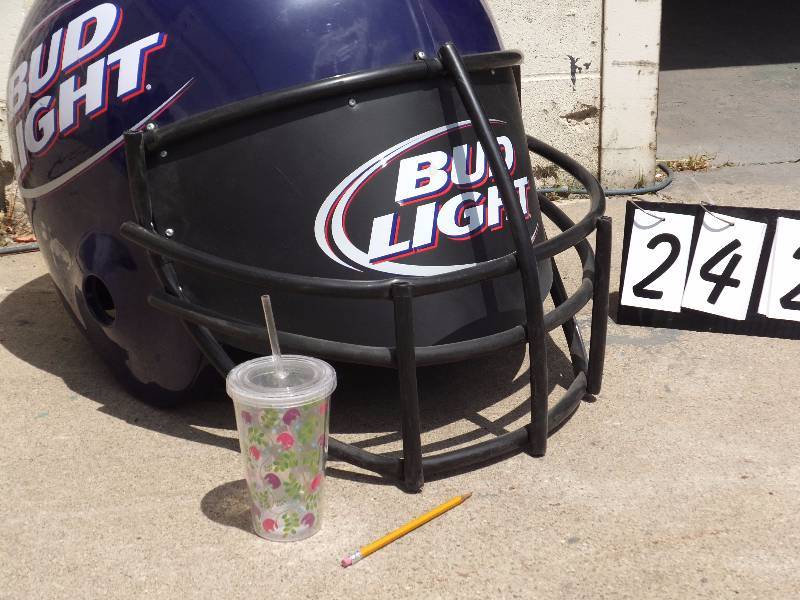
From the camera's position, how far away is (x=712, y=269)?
278cm

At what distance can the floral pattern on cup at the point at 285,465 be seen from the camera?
5.90ft

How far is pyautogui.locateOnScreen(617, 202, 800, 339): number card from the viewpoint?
2.72 meters

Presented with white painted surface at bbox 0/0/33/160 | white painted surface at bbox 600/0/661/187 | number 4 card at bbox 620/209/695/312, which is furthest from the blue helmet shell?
white painted surface at bbox 600/0/661/187

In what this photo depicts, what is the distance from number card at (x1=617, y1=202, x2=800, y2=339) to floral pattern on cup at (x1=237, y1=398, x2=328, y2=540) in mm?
1310

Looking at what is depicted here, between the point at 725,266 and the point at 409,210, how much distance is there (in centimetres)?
114

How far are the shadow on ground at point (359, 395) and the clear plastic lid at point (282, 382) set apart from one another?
1.10ft

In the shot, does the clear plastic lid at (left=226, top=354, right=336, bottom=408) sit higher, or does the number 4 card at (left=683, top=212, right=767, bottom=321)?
the clear plastic lid at (left=226, top=354, right=336, bottom=408)

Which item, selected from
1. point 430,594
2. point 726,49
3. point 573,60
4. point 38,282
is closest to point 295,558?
point 430,594

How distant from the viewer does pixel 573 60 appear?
3979 millimetres

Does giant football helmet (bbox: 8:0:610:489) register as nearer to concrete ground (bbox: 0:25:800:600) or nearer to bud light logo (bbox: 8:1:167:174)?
bud light logo (bbox: 8:1:167:174)

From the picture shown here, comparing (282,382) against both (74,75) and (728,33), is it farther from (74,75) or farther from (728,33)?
(728,33)

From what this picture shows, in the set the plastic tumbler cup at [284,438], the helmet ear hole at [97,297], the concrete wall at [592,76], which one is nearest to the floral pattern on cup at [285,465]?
the plastic tumbler cup at [284,438]

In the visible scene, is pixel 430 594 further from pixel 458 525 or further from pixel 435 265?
pixel 435 265

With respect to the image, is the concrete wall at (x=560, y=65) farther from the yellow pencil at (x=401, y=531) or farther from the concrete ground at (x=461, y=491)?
the yellow pencil at (x=401, y=531)
